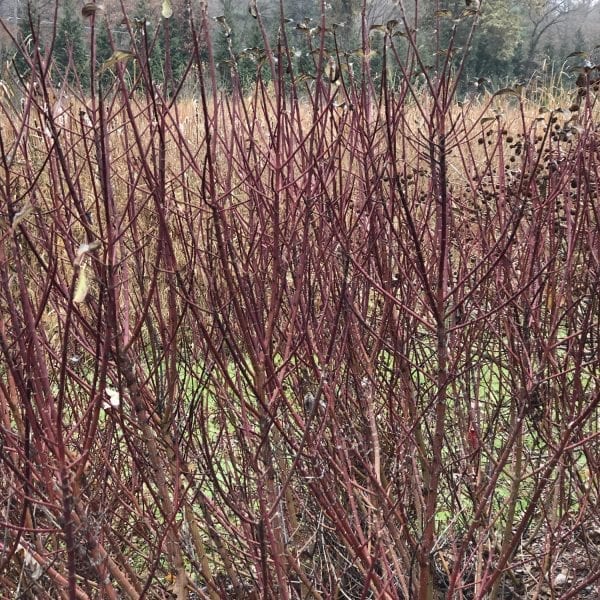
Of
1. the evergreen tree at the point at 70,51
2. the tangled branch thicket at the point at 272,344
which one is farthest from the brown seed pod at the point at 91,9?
the evergreen tree at the point at 70,51

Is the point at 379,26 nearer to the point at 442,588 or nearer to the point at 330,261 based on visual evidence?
the point at 330,261

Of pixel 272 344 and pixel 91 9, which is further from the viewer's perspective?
pixel 272 344

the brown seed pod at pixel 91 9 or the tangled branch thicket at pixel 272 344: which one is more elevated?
the brown seed pod at pixel 91 9

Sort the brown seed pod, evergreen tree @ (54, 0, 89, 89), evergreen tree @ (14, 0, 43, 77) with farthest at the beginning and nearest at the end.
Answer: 1. evergreen tree @ (54, 0, 89, 89)
2. evergreen tree @ (14, 0, 43, 77)
3. the brown seed pod

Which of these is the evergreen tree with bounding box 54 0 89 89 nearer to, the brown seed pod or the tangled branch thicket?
the tangled branch thicket

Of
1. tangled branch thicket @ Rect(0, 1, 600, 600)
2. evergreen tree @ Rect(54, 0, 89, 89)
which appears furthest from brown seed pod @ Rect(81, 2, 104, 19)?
evergreen tree @ Rect(54, 0, 89, 89)

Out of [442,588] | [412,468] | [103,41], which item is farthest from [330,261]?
[103,41]

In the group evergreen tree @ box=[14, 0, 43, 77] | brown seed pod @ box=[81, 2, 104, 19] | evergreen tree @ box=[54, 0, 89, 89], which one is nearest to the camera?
brown seed pod @ box=[81, 2, 104, 19]

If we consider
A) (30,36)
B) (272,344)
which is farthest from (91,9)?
(272,344)

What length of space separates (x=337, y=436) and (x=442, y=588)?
1592mm

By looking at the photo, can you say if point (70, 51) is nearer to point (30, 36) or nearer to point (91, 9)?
point (30, 36)

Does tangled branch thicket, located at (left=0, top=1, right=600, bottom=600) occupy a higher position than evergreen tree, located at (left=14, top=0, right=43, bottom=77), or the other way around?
evergreen tree, located at (left=14, top=0, right=43, bottom=77)

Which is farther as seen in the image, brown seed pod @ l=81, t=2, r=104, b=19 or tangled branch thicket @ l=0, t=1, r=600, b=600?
tangled branch thicket @ l=0, t=1, r=600, b=600

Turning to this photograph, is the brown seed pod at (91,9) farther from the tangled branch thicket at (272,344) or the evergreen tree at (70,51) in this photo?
the evergreen tree at (70,51)
